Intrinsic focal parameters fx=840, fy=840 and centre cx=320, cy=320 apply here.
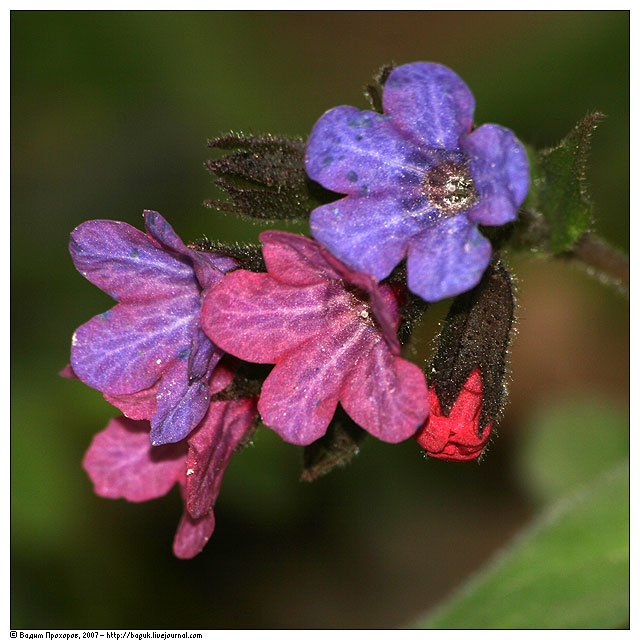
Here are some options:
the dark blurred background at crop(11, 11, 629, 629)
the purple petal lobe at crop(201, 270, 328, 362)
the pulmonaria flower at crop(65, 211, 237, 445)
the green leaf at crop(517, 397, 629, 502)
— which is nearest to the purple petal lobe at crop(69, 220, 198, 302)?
the pulmonaria flower at crop(65, 211, 237, 445)

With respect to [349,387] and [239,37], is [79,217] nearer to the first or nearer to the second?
[239,37]

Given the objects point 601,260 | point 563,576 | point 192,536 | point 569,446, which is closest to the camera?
point 192,536

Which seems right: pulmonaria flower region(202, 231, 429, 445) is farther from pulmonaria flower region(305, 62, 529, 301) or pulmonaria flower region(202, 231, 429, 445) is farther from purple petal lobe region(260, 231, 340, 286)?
pulmonaria flower region(305, 62, 529, 301)

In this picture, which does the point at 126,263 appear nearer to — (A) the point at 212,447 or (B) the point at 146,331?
(B) the point at 146,331

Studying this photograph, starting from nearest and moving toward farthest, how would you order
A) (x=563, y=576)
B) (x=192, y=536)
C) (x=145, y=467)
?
(x=192, y=536), (x=145, y=467), (x=563, y=576)

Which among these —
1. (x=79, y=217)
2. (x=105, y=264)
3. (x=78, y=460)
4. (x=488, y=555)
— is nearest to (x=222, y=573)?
(x=78, y=460)

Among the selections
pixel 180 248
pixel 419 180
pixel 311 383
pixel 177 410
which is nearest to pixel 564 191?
pixel 419 180
